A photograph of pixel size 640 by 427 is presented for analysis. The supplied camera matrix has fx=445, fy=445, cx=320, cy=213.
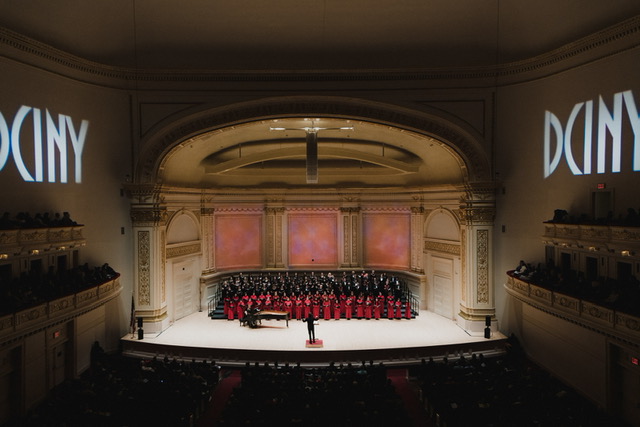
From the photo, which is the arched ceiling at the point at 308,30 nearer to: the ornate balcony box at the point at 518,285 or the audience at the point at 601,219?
the audience at the point at 601,219

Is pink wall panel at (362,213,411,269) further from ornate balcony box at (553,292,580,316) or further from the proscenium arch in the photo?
ornate balcony box at (553,292,580,316)

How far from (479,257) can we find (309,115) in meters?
6.84

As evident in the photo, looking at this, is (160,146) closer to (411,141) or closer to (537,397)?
(411,141)

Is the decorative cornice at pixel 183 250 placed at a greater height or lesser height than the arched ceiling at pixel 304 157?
lesser

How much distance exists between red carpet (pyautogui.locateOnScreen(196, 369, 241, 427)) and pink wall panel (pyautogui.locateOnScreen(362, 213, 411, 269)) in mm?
8730

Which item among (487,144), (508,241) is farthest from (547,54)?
(508,241)

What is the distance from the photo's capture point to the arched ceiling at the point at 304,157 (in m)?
14.8

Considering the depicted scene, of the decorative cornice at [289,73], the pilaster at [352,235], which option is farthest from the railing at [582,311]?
the pilaster at [352,235]

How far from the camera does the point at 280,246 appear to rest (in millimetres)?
19406

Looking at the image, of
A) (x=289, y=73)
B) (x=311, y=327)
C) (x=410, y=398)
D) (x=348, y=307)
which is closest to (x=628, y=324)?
(x=410, y=398)

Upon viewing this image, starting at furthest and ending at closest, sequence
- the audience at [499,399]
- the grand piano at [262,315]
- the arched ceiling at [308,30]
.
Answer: the grand piano at [262,315], the arched ceiling at [308,30], the audience at [499,399]

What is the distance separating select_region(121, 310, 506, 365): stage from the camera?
12297mm

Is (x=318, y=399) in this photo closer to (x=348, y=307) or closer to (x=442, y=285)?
(x=348, y=307)

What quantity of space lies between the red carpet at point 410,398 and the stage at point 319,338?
364 mm
